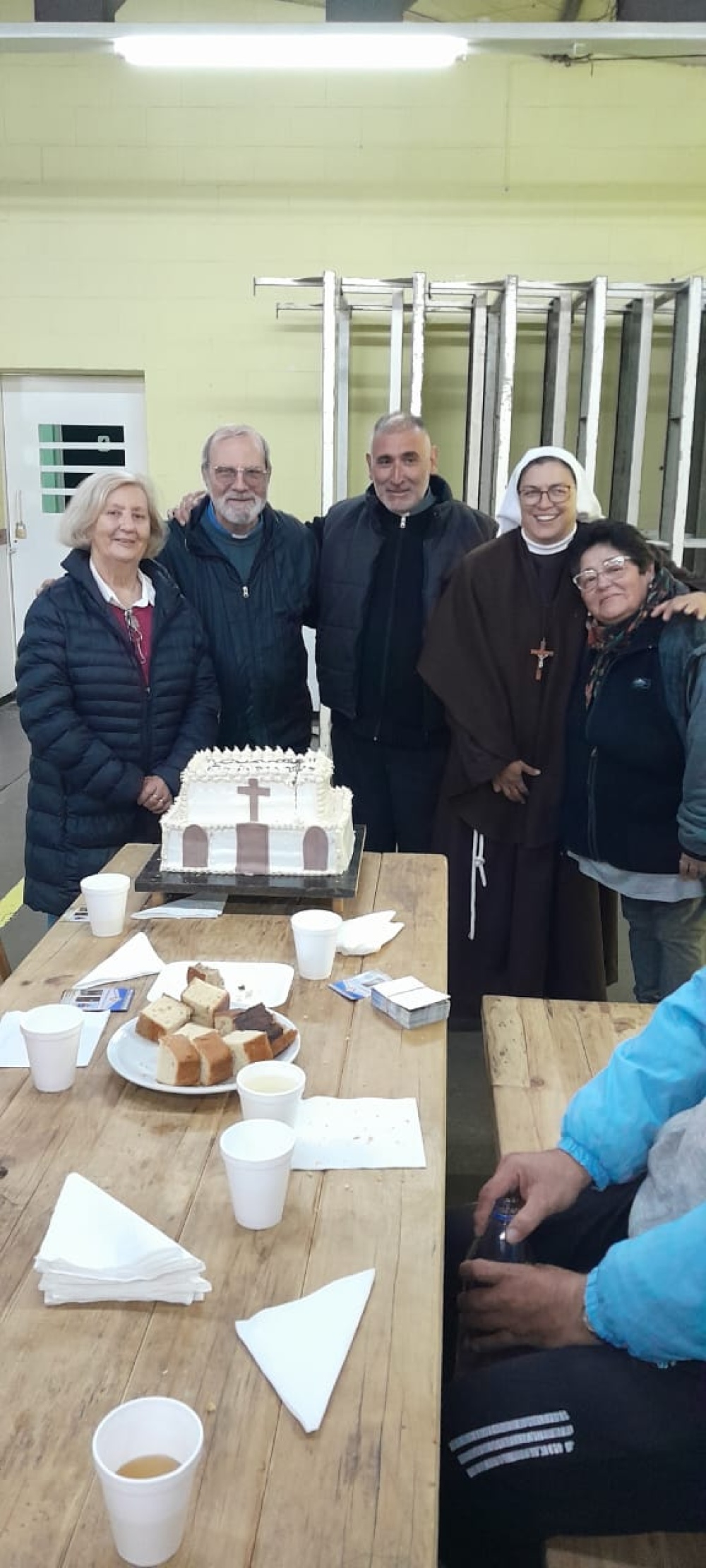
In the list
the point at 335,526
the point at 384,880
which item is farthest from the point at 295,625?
the point at 384,880

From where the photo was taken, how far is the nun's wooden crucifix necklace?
2994 mm

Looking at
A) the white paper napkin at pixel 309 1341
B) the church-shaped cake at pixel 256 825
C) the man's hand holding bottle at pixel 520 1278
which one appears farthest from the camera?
the church-shaped cake at pixel 256 825

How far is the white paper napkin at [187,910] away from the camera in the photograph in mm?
2201

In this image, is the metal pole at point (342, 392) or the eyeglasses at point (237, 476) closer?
the eyeglasses at point (237, 476)

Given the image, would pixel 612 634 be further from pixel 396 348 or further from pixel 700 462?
pixel 700 462

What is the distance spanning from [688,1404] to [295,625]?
8.19ft

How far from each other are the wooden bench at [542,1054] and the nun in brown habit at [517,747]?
0.80 meters

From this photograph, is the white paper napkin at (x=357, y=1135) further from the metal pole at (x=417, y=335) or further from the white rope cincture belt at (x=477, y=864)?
the metal pole at (x=417, y=335)

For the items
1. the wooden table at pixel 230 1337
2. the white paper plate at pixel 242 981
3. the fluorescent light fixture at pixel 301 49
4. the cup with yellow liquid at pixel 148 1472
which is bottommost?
the wooden table at pixel 230 1337

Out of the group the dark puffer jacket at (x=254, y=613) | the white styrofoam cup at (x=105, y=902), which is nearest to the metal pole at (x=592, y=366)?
the dark puffer jacket at (x=254, y=613)

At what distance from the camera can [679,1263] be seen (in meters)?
1.22

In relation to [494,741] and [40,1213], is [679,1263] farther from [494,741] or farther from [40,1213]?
[494,741]

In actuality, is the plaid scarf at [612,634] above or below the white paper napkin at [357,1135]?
above

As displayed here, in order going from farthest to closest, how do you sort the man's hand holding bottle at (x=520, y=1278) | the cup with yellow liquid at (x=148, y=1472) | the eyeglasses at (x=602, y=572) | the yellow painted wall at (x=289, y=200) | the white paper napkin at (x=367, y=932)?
the yellow painted wall at (x=289, y=200), the eyeglasses at (x=602, y=572), the white paper napkin at (x=367, y=932), the man's hand holding bottle at (x=520, y=1278), the cup with yellow liquid at (x=148, y=1472)
